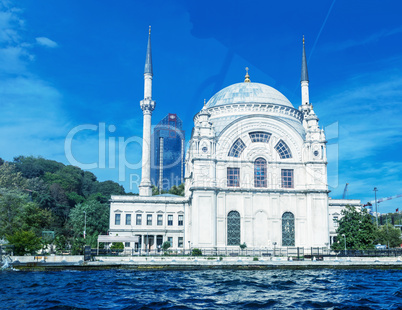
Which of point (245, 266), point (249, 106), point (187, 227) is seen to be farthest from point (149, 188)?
point (245, 266)

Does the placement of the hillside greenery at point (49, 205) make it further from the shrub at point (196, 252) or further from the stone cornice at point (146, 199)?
the shrub at point (196, 252)

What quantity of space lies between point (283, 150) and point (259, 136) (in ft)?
11.6

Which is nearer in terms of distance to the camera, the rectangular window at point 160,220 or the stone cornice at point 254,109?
the stone cornice at point 254,109

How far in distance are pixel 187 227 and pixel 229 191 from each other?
32.4 ft

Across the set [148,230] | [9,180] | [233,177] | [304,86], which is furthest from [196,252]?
[9,180]

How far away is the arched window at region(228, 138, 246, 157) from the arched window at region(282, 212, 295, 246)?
949 centimetres

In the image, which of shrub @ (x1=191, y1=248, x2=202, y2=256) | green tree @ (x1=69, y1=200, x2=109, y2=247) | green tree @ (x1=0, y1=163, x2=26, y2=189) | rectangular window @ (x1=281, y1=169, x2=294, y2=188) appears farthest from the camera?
green tree @ (x1=0, y1=163, x2=26, y2=189)

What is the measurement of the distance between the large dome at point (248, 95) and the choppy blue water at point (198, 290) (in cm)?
2960

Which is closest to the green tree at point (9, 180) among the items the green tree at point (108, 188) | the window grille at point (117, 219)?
the window grille at point (117, 219)

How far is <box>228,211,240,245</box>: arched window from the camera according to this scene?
169 feet

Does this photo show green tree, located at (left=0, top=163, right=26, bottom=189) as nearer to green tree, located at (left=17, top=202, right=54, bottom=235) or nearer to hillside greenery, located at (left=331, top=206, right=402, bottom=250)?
green tree, located at (left=17, top=202, right=54, bottom=235)

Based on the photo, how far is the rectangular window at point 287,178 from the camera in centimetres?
5372

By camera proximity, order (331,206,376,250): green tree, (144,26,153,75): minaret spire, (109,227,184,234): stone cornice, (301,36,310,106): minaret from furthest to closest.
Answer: (144,26,153,75): minaret spire < (301,36,310,106): minaret < (109,227,184,234): stone cornice < (331,206,376,250): green tree

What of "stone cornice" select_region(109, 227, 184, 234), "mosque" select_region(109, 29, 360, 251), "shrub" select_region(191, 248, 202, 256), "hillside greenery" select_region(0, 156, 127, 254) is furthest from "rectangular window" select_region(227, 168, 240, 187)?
"hillside greenery" select_region(0, 156, 127, 254)
